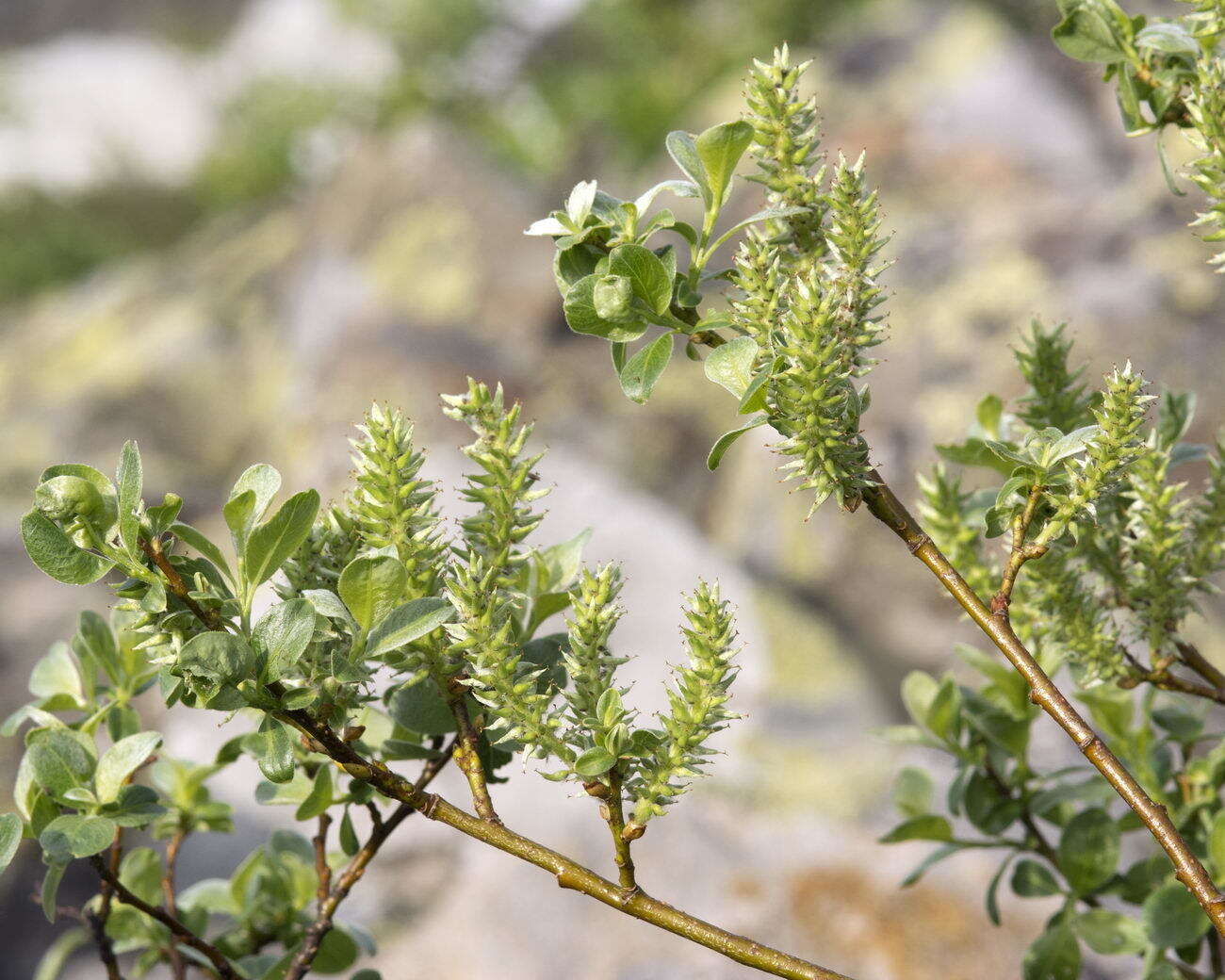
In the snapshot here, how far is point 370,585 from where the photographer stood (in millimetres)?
282

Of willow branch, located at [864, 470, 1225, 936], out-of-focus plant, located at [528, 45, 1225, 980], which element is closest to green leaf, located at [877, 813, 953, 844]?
out-of-focus plant, located at [528, 45, 1225, 980]

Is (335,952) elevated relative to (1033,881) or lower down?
lower down

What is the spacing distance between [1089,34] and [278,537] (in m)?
0.34

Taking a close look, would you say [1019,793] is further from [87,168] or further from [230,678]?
[87,168]

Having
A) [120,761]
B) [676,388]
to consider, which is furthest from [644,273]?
[676,388]

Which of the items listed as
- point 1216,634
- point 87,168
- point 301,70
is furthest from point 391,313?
point 87,168

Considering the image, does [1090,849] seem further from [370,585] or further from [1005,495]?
[370,585]

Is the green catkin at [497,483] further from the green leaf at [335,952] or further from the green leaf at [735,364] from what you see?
the green leaf at [335,952]

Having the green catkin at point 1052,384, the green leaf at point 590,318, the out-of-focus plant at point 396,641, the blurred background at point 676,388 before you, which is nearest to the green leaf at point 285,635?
the out-of-focus plant at point 396,641

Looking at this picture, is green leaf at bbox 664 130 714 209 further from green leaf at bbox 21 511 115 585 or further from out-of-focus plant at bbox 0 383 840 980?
green leaf at bbox 21 511 115 585

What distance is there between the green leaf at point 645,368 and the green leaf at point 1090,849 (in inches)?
10.9

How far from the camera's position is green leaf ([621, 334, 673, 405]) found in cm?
31

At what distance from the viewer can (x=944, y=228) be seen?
1.69 metres

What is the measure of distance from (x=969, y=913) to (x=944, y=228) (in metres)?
1.11
